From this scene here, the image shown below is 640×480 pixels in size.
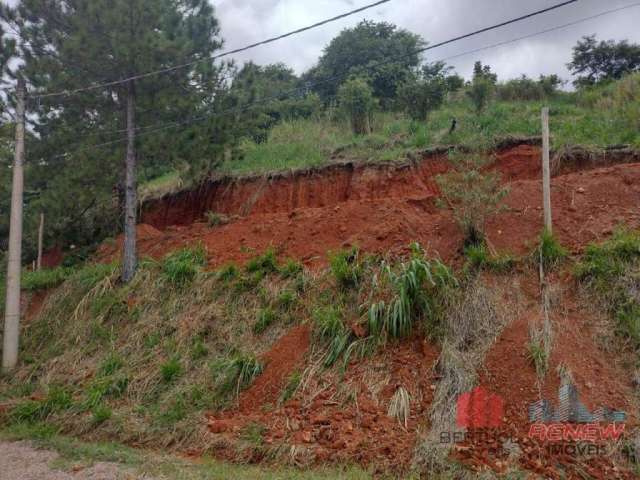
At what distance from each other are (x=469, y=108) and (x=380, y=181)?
502 cm

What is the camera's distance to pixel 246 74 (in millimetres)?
10961

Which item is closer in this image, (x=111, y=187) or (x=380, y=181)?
(x=380, y=181)

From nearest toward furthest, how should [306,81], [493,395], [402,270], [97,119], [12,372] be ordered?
[493,395], [402,270], [12,372], [97,119], [306,81]

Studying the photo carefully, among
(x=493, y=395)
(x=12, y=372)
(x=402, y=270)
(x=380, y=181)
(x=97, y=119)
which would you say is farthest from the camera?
(x=97, y=119)

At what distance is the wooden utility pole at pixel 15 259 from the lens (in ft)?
31.5

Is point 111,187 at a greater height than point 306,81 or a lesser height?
lesser

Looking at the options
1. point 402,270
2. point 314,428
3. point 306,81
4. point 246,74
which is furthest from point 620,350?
point 306,81

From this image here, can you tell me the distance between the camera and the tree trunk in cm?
1038

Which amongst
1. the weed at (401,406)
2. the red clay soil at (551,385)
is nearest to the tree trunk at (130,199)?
the weed at (401,406)

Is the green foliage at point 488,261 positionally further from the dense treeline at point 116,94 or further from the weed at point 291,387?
the dense treeline at point 116,94

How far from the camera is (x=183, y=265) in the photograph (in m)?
9.70

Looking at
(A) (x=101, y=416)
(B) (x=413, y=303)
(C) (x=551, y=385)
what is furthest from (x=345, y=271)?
(A) (x=101, y=416)

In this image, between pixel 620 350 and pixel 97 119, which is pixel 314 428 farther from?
pixel 97 119

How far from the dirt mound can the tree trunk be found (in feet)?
14.9
